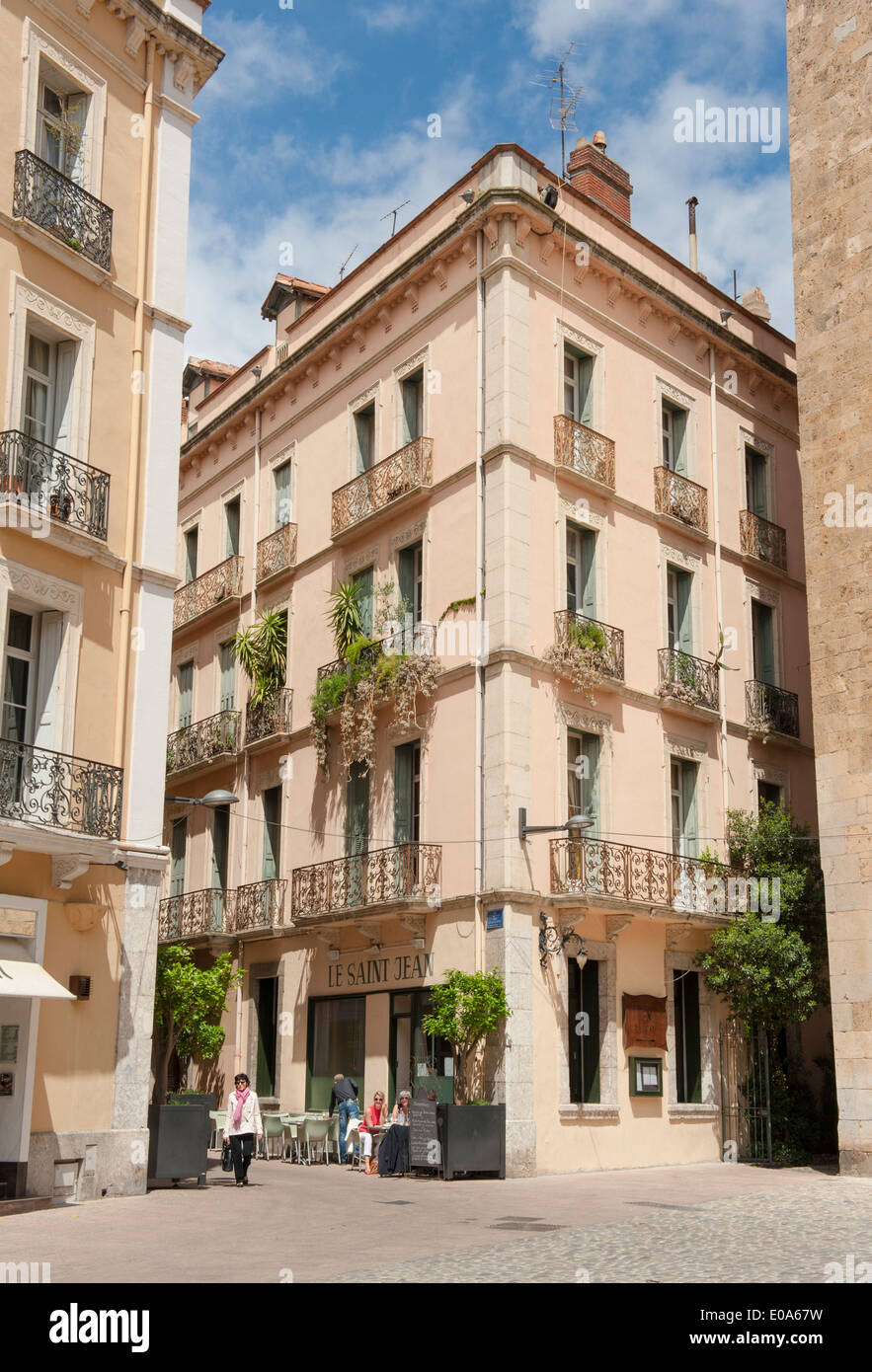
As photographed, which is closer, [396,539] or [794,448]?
[396,539]

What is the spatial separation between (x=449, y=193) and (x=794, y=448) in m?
9.24

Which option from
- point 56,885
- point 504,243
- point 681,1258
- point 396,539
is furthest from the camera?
point 396,539

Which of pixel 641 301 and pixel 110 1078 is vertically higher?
pixel 641 301

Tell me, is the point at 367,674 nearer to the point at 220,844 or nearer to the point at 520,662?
the point at 520,662

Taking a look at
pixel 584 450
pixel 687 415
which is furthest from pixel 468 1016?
pixel 687 415

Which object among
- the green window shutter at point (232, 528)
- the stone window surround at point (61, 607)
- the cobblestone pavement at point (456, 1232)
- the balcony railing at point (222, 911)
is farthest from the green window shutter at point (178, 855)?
the stone window surround at point (61, 607)

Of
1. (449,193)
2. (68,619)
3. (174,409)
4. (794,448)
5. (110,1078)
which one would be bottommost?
(110,1078)

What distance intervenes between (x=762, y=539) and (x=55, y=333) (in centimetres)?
1504

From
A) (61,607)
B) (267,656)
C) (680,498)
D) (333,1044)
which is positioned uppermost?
(680,498)

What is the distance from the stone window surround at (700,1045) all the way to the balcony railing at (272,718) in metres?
8.41

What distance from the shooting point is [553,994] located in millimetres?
20766

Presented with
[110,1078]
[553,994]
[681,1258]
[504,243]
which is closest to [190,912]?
[553,994]

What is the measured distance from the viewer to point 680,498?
2525 cm
